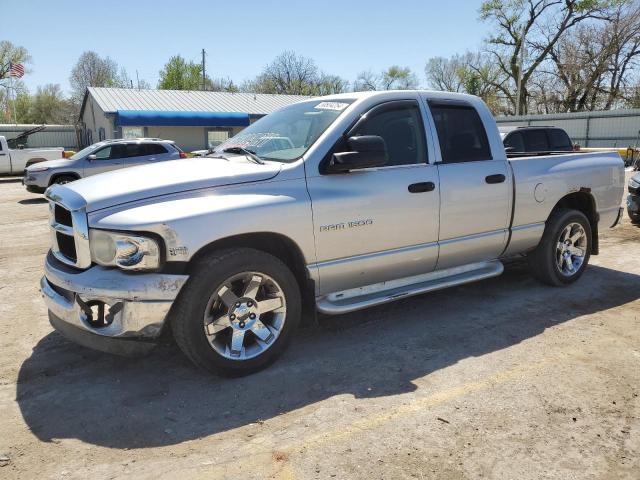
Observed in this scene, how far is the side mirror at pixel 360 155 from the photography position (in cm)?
371

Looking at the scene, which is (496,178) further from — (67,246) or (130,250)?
(67,246)

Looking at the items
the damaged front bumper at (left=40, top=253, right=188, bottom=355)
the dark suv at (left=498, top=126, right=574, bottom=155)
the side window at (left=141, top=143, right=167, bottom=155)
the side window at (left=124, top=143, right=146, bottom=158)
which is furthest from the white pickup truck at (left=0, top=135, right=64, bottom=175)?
the damaged front bumper at (left=40, top=253, right=188, bottom=355)

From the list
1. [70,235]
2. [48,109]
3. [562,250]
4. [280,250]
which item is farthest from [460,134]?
[48,109]

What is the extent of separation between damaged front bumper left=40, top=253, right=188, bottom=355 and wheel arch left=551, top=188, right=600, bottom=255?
4272 mm

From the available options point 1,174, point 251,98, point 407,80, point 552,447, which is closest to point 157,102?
point 251,98

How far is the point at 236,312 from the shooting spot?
11.6 ft

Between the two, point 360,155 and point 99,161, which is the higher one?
point 99,161

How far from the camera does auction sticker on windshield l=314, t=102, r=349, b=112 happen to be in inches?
164

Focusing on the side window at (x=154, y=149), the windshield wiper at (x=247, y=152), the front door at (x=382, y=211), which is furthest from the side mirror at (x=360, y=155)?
the side window at (x=154, y=149)

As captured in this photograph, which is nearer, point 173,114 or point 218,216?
point 218,216

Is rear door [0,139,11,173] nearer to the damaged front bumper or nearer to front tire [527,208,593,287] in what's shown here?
the damaged front bumper

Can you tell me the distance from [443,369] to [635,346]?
1637 millimetres

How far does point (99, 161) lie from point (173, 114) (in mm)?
14916

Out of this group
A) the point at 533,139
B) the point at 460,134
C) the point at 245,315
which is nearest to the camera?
the point at 245,315
